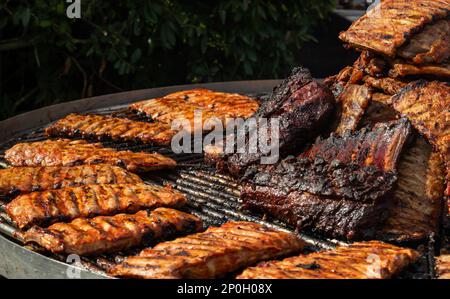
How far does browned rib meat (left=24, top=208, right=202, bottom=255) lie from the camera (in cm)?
403

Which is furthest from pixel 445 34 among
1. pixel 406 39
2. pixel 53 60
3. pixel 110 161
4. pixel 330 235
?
pixel 53 60

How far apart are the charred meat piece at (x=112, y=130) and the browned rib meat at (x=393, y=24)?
1.86m

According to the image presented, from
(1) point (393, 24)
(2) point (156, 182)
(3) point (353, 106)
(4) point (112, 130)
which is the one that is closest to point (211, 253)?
(2) point (156, 182)

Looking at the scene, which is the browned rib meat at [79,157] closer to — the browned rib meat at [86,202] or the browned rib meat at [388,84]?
the browned rib meat at [86,202]

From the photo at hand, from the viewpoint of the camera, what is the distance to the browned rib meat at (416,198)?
430 centimetres

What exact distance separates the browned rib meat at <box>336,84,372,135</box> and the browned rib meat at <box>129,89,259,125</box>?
121 centimetres

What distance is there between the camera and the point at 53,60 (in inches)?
385

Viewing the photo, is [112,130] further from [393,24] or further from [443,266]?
[443,266]

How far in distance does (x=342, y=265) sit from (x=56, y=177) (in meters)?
2.39

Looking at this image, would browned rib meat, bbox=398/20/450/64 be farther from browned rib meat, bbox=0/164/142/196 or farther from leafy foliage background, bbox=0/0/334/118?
leafy foliage background, bbox=0/0/334/118

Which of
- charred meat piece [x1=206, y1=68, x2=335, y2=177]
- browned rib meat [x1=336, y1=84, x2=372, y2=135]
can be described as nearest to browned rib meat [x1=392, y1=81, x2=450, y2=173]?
browned rib meat [x1=336, y1=84, x2=372, y2=135]

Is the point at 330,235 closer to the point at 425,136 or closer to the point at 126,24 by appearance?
the point at 425,136
